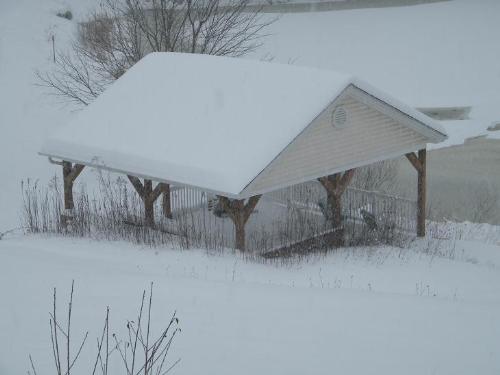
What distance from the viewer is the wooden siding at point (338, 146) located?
40.2 feet

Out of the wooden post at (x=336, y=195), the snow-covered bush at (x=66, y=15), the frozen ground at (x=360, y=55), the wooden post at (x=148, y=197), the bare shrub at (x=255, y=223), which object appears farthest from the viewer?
the snow-covered bush at (x=66, y=15)

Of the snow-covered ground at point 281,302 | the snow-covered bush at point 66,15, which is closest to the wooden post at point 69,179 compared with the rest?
the snow-covered ground at point 281,302

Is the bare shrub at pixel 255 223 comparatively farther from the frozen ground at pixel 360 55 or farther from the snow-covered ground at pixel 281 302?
the frozen ground at pixel 360 55

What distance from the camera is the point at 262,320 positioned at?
774 centimetres

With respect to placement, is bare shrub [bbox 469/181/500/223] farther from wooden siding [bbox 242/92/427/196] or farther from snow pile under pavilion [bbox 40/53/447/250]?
wooden siding [bbox 242/92/427/196]

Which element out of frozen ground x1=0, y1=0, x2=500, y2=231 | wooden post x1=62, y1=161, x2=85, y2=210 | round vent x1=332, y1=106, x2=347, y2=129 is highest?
frozen ground x1=0, y1=0, x2=500, y2=231

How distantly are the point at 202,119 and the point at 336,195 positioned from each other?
327 centimetres

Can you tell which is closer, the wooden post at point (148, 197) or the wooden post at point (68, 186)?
the wooden post at point (148, 197)

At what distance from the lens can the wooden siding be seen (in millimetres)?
12258

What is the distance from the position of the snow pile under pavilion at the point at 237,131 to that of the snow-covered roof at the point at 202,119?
23mm

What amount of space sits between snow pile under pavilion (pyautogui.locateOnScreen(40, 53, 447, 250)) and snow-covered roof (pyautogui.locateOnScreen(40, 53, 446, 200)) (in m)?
0.02

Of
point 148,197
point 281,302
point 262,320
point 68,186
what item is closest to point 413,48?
point 148,197

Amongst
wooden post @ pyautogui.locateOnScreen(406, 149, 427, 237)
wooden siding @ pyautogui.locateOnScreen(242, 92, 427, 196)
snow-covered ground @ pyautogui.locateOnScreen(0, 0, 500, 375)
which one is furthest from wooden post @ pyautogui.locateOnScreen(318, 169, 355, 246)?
wooden post @ pyautogui.locateOnScreen(406, 149, 427, 237)

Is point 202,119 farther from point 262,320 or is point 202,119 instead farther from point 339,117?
point 262,320
